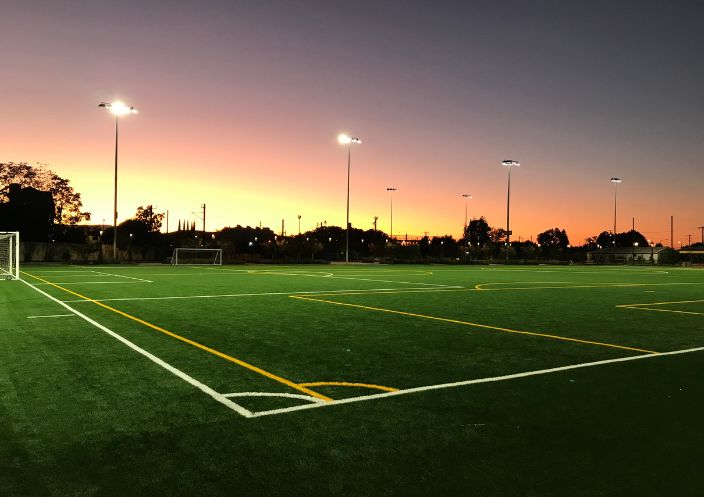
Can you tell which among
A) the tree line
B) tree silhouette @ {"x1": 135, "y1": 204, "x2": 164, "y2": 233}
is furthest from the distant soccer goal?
tree silhouette @ {"x1": 135, "y1": 204, "x2": 164, "y2": 233}

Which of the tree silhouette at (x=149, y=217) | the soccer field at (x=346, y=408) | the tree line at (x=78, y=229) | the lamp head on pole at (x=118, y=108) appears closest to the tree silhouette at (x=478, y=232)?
the tree line at (x=78, y=229)

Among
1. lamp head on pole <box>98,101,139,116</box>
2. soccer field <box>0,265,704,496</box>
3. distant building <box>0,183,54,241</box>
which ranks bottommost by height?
soccer field <box>0,265,704,496</box>

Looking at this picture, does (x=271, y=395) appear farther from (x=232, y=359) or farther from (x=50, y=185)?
(x=50, y=185)

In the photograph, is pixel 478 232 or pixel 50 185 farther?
pixel 478 232

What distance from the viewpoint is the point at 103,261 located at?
157ft

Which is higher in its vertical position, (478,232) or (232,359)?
(478,232)

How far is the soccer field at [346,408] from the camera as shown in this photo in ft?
13.3

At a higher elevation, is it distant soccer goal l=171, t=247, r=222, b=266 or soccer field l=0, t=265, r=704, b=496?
distant soccer goal l=171, t=247, r=222, b=266

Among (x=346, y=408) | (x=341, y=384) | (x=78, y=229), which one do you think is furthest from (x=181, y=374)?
(x=78, y=229)

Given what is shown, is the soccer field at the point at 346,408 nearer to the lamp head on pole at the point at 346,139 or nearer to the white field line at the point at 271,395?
the white field line at the point at 271,395

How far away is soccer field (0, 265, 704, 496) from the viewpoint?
407 centimetres

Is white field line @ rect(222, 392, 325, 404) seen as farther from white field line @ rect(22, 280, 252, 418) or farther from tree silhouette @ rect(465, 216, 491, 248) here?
tree silhouette @ rect(465, 216, 491, 248)

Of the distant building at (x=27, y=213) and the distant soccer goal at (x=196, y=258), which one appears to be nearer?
the distant soccer goal at (x=196, y=258)

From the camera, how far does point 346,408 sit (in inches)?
225
